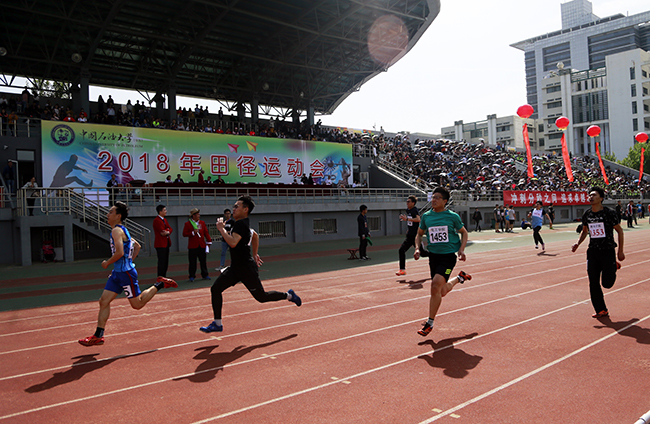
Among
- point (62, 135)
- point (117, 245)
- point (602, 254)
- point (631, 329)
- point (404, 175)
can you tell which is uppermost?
point (62, 135)

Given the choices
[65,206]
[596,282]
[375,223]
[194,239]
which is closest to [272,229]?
[375,223]

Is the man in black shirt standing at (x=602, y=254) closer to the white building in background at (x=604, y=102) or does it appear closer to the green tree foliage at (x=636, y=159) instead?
the green tree foliage at (x=636, y=159)

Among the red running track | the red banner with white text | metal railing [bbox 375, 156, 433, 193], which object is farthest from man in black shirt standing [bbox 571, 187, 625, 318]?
the red banner with white text

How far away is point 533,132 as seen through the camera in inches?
4227

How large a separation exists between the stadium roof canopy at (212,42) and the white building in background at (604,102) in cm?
6964

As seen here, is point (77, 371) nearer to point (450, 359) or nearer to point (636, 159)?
point (450, 359)

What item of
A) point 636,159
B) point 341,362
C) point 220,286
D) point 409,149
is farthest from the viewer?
point 636,159

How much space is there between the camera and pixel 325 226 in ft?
95.9

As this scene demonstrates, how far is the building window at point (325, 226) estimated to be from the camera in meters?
28.8

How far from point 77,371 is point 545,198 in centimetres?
4423

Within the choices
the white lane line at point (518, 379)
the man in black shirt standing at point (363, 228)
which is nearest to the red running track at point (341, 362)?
the white lane line at point (518, 379)

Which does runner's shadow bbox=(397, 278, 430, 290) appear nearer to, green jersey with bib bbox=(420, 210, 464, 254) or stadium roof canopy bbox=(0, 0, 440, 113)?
green jersey with bib bbox=(420, 210, 464, 254)

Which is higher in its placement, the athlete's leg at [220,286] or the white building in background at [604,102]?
the white building in background at [604,102]

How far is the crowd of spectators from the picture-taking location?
2839cm
